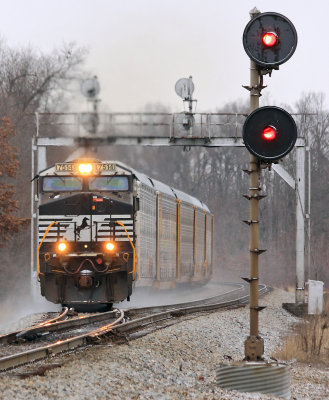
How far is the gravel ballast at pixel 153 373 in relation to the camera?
8461mm

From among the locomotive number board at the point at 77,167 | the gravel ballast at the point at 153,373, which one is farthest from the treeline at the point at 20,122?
the gravel ballast at the point at 153,373

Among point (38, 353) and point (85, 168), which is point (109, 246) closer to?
point (85, 168)

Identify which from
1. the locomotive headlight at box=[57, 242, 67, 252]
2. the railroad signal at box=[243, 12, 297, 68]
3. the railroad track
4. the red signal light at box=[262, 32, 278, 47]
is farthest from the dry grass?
the red signal light at box=[262, 32, 278, 47]

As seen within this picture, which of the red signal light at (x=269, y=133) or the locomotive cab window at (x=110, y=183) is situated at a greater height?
the red signal light at (x=269, y=133)

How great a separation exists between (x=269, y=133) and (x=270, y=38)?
111 cm

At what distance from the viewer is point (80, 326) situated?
51.7ft

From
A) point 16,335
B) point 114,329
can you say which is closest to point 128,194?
point 114,329

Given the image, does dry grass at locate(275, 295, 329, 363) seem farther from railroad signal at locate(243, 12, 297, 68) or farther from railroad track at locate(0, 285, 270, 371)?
railroad signal at locate(243, 12, 297, 68)

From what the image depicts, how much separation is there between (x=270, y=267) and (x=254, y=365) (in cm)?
4385

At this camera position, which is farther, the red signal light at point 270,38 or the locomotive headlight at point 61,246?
the locomotive headlight at point 61,246

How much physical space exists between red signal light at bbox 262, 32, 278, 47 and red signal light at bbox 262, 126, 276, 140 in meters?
0.98

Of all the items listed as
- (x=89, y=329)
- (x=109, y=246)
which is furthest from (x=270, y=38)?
(x=109, y=246)

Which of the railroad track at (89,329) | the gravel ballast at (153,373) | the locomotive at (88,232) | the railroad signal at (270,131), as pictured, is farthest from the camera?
the locomotive at (88,232)

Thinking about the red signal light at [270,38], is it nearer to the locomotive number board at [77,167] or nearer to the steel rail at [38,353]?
the steel rail at [38,353]
